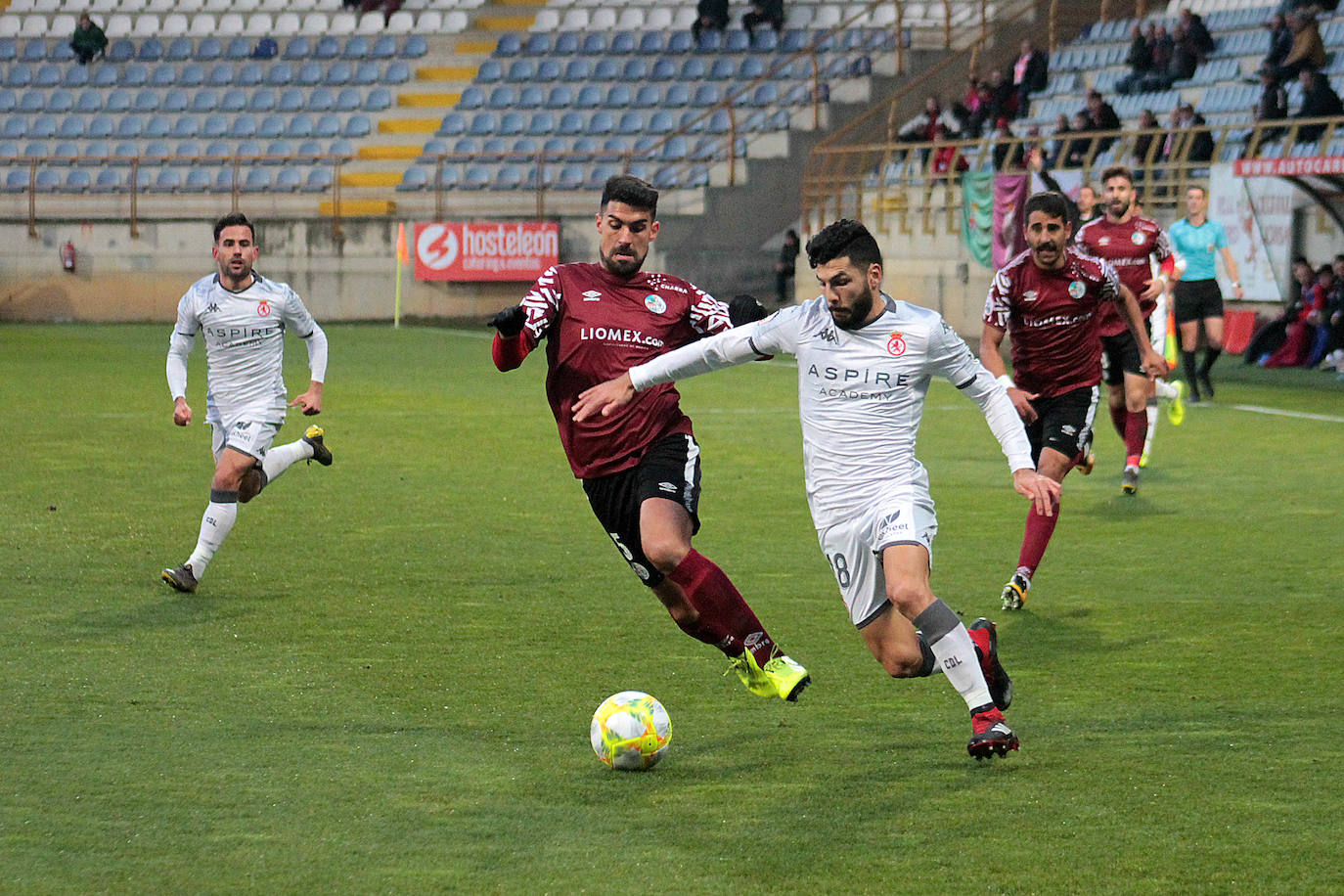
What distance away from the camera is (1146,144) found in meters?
23.5

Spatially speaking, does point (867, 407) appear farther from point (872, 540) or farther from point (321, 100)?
point (321, 100)

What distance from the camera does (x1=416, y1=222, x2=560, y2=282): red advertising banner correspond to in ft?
100

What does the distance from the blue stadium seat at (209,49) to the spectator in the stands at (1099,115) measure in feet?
62.2

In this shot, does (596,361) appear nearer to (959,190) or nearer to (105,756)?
(105,756)

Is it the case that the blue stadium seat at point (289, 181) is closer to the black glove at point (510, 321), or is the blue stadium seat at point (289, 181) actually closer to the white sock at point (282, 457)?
the white sock at point (282, 457)

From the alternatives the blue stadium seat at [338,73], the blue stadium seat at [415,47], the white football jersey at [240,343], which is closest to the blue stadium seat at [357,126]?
the blue stadium seat at [338,73]

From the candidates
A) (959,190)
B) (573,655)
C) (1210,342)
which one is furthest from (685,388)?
(573,655)

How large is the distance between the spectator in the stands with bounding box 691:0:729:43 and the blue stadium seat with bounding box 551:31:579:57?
2475mm

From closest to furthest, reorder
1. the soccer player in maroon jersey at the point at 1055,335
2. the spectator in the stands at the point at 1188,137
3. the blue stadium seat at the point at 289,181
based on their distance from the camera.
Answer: the soccer player in maroon jersey at the point at 1055,335 → the spectator in the stands at the point at 1188,137 → the blue stadium seat at the point at 289,181

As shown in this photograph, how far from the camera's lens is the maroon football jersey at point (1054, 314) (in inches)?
329

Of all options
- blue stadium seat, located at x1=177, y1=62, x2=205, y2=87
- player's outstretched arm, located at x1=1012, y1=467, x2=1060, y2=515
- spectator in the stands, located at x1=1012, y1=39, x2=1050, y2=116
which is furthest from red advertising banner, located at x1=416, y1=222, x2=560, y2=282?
player's outstretched arm, located at x1=1012, y1=467, x2=1060, y2=515

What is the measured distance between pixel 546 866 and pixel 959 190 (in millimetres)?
22590

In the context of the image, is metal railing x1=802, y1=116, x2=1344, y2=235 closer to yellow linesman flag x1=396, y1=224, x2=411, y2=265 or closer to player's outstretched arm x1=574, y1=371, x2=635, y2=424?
yellow linesman flag x1=396, y1=224, x2=411, y2=265

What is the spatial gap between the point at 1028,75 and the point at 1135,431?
57.8 feet
